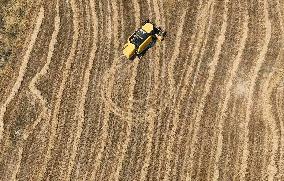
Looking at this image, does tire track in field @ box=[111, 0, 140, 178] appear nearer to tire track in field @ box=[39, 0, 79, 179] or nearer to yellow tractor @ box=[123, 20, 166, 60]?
yellow tractor @ box=[123, 20, 166, 60]

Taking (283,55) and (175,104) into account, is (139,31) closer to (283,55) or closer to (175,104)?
(175,104)

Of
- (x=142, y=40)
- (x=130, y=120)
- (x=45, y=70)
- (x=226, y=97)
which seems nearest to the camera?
(x=130, y=120)

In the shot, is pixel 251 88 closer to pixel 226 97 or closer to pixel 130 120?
pixel 226 97

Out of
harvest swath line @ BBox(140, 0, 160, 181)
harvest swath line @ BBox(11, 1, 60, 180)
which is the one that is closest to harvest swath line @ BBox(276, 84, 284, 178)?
harvest swath line @ BBox(140, 0, 160, 181)

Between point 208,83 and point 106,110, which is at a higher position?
point 106,110

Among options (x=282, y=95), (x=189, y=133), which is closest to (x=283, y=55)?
(x=282, y=95)

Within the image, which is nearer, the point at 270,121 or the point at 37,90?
the point at 270,121

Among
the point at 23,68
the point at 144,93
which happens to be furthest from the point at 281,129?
the point at 23,68
